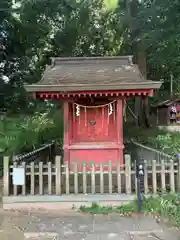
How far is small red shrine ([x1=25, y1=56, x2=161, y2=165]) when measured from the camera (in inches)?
328

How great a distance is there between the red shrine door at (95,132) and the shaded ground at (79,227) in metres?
3.08

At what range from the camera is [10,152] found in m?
10.4

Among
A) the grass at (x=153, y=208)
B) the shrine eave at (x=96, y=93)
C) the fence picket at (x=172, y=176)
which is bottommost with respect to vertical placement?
the grass at (x=153, y=208)

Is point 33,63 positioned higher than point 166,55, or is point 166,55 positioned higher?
point 33,63

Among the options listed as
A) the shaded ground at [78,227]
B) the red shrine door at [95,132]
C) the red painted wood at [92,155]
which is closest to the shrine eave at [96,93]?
the red shrine door at [95,132]

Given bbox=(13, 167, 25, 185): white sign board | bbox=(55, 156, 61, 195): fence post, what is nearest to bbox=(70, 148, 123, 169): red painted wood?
bbox=(55, 156, 61, 195): fence post

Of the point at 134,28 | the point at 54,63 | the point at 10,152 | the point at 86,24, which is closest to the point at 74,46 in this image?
the point at 86,24

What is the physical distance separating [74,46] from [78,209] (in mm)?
20859

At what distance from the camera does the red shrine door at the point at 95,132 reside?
9.16 metres

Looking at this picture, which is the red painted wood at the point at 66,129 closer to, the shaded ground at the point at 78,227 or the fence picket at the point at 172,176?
the shaded ground at the point at 78,227

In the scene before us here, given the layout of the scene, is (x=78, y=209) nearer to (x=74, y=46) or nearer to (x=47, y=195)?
(x=47, y=195)

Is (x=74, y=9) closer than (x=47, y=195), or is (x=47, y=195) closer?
(x=47, y=195)

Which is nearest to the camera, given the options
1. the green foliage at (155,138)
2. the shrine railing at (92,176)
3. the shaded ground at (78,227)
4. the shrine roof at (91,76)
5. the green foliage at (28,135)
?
the shaded ground at (78,227)

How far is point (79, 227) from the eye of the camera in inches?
217
